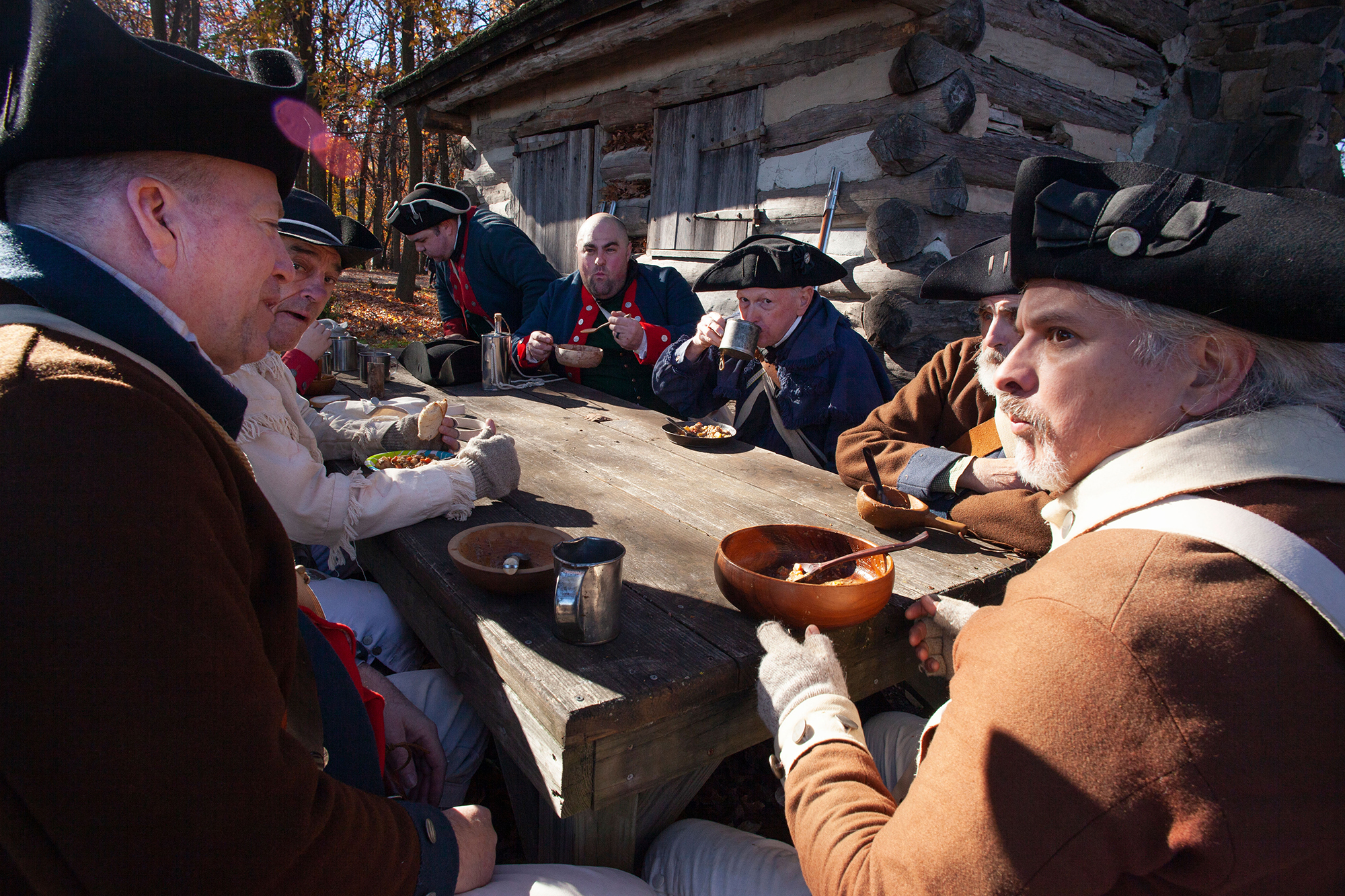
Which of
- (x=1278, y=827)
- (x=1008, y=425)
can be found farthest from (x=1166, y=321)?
(x=1278, y=827)

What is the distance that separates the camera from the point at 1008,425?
1.35 meters

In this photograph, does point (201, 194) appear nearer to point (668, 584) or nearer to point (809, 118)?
point (668, 584)

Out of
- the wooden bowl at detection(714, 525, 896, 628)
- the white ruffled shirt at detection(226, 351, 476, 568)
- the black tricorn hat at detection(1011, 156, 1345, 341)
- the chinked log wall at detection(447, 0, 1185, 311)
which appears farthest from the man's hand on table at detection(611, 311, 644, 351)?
the black tricorn hat at detection(1011, 156, 1345, 341)

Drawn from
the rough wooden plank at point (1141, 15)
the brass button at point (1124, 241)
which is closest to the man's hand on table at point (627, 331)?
the brass button at point (1124, 241)

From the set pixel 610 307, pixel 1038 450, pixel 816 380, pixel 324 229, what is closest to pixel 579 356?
pixel 610 307

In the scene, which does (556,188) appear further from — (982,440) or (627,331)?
(982,440)

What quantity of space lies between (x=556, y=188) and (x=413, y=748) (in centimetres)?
728

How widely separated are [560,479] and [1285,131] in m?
6.48

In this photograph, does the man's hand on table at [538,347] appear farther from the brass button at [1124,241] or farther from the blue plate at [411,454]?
the brass button at [1124,241]

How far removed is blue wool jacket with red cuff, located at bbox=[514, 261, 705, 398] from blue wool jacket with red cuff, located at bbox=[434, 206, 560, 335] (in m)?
0.46

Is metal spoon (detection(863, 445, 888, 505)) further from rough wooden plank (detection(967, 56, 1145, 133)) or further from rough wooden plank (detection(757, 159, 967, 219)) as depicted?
rough wooden plank (detection(967, 56, 1145, 133))

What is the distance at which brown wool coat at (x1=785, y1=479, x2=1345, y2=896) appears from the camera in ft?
2.69

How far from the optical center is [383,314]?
43.5 feet

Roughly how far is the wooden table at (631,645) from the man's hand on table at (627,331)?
146cm
